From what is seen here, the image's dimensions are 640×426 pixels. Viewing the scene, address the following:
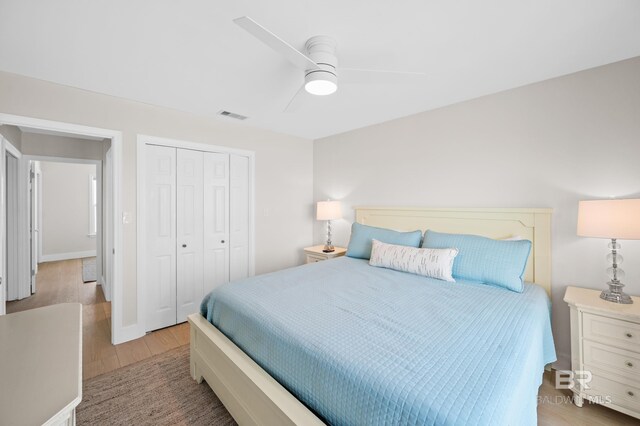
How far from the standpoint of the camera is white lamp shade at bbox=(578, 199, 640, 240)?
167 cm

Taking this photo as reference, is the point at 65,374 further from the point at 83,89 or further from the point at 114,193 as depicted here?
the point at 83,89

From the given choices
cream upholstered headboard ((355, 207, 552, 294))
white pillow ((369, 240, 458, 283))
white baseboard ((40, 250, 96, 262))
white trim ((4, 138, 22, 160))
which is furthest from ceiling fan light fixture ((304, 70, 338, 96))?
white baseboard ((40, 250, 96, 262))

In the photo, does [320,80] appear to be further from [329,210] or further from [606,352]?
[606,352]

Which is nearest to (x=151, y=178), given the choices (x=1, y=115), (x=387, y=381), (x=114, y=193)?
(x=114, y=193)

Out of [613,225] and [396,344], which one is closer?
[396,344]

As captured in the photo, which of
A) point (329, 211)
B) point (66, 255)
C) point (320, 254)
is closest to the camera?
point (320, 254)

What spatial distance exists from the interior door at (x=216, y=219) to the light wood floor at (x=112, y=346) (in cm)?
65

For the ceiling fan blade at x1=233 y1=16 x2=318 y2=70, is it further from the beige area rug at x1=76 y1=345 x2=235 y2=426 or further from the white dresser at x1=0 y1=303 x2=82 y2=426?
the beige area rug at x1=76 y1=345 x2=235 y2=426

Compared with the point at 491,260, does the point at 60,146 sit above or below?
above

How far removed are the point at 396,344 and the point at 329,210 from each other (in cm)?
259

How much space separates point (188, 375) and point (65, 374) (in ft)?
4.89

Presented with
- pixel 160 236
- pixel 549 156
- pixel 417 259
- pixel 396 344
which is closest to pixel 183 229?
pixel 160 236

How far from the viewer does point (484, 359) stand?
115cm

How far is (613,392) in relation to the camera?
66.6 inches
